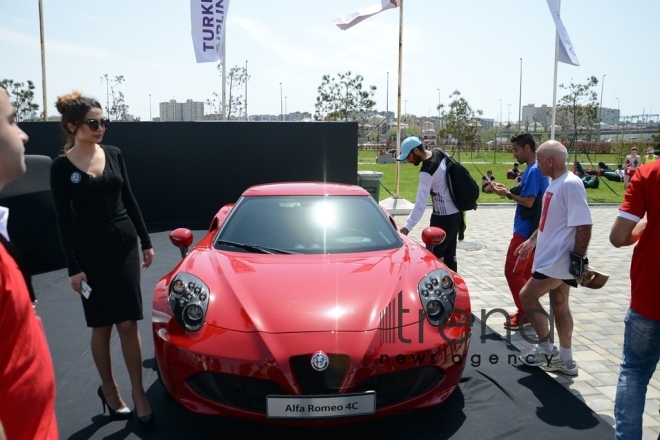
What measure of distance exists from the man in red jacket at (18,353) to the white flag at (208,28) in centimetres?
1286

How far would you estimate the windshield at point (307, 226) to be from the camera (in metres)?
4.10

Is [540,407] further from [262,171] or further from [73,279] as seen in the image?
[262,171]

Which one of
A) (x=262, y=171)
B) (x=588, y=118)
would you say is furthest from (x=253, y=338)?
(x=588, y=118)

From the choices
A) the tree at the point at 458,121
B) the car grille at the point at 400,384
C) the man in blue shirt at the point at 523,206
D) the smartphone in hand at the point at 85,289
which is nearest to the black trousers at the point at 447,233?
the man in blue shirt at the point at 523,206

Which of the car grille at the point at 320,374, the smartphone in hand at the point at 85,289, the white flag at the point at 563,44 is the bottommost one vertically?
the car grille at the point at 320,374

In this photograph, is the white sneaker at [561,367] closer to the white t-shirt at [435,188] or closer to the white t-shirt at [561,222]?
the white t-shirt at [561,222]

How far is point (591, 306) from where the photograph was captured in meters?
5.93

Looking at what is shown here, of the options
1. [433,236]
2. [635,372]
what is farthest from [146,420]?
[635,372]

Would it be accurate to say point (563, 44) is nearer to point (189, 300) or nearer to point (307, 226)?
point (307, 226)

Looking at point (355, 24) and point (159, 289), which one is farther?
point (355, 24)

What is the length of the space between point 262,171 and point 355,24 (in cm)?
509

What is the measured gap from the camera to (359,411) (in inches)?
113

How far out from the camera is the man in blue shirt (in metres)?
4.88

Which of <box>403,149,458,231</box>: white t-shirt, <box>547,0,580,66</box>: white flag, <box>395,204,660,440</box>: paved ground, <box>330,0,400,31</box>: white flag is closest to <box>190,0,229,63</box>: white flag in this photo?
<box>330,0,400,31</box>: white flag
